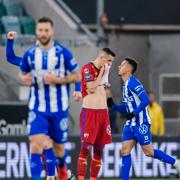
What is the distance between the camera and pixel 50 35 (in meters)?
13.2

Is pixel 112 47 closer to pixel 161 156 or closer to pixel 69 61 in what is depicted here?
pixel 161 156

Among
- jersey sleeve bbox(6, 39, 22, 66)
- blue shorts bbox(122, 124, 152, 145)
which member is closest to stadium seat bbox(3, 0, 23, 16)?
blue shorts bbox(122, 124, 152, 145)

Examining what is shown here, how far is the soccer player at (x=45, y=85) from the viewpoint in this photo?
43.9ft

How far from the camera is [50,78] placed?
43.8 ft

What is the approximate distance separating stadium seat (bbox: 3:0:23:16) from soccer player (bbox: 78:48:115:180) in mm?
10070

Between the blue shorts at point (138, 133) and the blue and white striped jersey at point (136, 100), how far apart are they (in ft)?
0.23

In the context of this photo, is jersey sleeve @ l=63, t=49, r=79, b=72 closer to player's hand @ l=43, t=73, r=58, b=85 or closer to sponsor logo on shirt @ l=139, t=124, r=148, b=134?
player's hand @ l=43, t=73, r=58, b=85

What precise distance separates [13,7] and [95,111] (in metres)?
10.3

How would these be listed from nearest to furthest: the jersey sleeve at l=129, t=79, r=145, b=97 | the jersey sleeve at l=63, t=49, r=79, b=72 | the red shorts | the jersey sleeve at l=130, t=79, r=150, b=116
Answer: the jersey sleeve at l=63, t=49, r=79, b=72
the jersey sleeve at l=130, t=79, r=150, b=116
the jersey sleeve at l=129, t=79, r=145, b=97
the red shorts

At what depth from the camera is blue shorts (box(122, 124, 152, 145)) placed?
52.5 feet

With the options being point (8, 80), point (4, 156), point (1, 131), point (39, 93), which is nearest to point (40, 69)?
point (39, 93)

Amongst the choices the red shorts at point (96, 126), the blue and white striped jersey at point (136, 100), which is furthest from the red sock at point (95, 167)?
the blue and white striped jersey at point (136, 100)

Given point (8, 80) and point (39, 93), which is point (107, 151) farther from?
point (39, 93)

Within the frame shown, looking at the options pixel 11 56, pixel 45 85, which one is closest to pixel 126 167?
pixel 11 56
